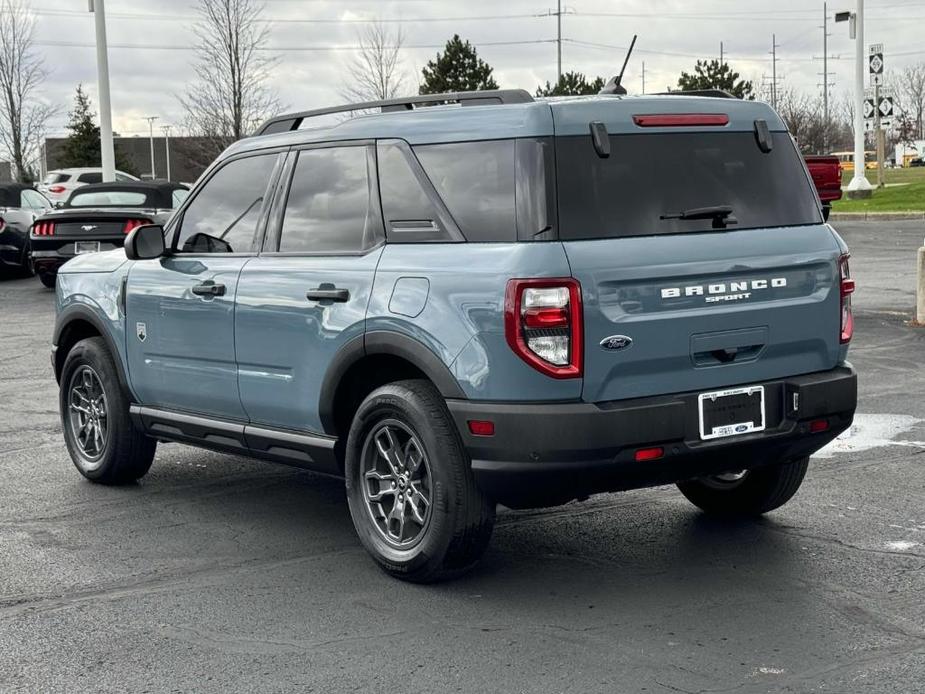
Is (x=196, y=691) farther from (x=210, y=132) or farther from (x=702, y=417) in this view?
(x=210, y=132)

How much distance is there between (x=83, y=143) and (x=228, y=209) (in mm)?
77183

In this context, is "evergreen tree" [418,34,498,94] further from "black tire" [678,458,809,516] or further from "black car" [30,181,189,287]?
"black tire" [678,458,809,516]

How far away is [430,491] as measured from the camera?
5422 millimetres

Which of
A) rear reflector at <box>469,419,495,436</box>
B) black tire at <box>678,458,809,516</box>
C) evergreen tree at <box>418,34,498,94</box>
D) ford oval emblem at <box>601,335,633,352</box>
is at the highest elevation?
evergreen tree at <box>418,34,498,94</box>

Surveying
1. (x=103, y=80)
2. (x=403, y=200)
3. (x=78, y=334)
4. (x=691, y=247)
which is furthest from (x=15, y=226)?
(x=691, y=247)

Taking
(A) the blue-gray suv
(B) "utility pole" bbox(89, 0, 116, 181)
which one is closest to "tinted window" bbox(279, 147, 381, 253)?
(A) the blue-gray suv

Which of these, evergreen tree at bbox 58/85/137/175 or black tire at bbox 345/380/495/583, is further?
evergreen tree at bbox 58/85/137/175

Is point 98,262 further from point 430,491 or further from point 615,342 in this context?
point 615,342

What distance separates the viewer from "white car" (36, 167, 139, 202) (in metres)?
36.2

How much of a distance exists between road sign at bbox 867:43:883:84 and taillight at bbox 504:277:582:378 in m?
32.8

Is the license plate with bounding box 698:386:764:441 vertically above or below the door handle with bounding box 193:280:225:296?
below

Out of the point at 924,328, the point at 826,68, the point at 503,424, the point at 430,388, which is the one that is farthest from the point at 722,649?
the point at 826,68

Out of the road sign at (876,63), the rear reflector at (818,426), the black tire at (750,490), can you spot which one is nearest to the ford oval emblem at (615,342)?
the rear reflector at (818,426)

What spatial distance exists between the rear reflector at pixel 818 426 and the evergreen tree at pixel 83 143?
75.4 metres
